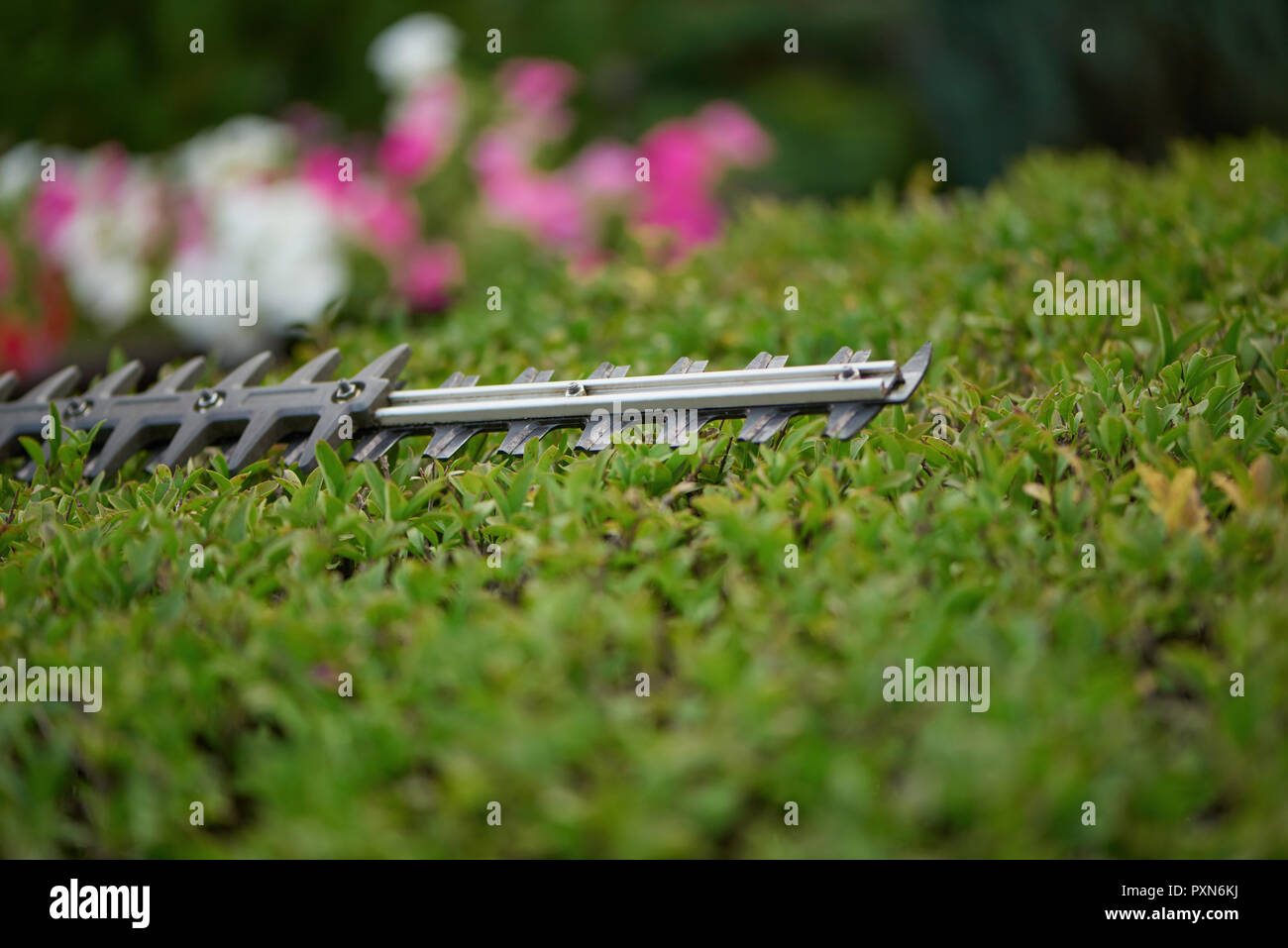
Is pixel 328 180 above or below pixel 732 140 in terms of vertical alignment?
below

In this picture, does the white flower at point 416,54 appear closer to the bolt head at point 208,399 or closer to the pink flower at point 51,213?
the pink flower at point 51,213

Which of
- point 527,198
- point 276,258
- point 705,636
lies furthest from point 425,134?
point 705,636

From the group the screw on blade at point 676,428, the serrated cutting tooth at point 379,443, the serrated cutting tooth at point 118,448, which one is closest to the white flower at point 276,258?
the serrated cutting tooth at point 118,448

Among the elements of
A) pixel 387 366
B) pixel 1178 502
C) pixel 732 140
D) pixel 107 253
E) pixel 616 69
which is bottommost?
pixel 1178 502

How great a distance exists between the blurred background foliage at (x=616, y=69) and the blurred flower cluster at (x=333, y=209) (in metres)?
0.71

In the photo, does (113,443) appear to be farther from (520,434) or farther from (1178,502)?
(1178,502)

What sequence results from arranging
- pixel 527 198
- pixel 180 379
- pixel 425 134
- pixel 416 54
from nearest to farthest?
pixel 180 379 → pixel 527 198 → pixel 425 134 → pixel 416 54

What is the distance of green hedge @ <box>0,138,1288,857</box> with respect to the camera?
0.96m

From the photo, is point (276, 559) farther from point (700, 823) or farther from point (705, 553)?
point (700, 823)

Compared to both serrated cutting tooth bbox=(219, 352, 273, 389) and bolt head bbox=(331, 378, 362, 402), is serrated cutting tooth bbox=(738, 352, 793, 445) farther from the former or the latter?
serrated cutting tooth bbox=(219, 352, 273, 389)

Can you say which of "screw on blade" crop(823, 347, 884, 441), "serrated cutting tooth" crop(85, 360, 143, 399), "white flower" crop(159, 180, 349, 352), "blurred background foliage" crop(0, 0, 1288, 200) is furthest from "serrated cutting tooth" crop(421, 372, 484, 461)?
"blurred background foliage" crop(0, 0, 1288, 200)

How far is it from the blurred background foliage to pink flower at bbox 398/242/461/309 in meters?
1.34

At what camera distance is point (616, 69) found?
8.02m

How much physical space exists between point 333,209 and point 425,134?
1.82ft
